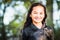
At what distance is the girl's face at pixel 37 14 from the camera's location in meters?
1.92

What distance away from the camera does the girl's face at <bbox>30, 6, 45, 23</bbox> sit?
1.92 metres

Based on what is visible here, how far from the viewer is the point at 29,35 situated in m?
1.87

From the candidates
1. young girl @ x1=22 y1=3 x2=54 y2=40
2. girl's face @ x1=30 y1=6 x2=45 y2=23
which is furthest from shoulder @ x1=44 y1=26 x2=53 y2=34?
girl's face @ x1=30 y1=6 x2=45 y2=23

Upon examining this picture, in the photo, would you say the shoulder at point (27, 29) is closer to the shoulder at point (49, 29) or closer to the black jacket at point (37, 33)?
the black jacket at point (37, 33)

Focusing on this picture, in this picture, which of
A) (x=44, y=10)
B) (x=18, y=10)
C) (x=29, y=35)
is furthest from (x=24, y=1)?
(x=29, y=35)

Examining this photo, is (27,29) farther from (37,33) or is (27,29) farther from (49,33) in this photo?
(49,33)

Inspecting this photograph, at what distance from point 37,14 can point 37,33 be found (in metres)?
0.21

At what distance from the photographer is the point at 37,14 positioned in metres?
1.92

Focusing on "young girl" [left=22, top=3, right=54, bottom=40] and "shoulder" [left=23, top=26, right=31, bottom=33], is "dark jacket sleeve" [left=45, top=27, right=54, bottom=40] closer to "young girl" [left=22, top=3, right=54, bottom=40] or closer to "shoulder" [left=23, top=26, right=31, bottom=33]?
"young girl" [left=22, top=3, right=54, bottom=40]

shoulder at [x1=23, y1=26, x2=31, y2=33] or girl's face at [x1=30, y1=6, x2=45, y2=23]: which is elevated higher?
girl's face at [x1=30, y1=6, x2=45, y2=23]

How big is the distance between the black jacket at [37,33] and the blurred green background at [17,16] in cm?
5

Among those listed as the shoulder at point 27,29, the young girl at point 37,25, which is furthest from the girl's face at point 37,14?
the shoulder at point 27,29

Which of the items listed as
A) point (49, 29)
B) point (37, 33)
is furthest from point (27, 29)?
point (49, 29)

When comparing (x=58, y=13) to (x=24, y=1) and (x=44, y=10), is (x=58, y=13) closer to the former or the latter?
(x=44, y=10)
